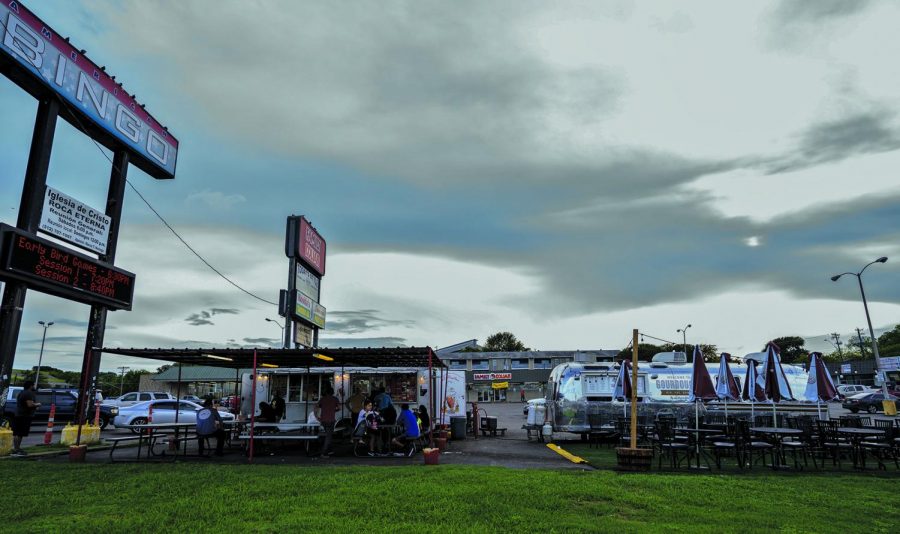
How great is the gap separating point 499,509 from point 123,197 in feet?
56.1

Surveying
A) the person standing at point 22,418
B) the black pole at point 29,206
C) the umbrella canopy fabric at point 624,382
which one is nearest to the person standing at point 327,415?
the person standing at point 22,418

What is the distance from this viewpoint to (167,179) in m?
22.5

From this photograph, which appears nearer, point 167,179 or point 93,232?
point 93,232

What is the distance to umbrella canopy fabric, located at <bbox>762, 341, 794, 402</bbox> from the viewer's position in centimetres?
1414

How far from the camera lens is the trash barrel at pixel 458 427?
20.2 metres

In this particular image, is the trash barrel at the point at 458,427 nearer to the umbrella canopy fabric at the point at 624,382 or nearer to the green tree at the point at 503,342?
the umbrella canopy fabric at the point at 624,382

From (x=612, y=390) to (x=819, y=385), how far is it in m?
6.02

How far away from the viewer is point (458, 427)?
20234 mm

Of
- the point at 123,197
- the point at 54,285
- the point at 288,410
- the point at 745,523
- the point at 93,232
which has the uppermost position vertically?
the point at 123,197

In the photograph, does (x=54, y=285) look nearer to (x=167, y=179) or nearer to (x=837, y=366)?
(x=167, y=179)

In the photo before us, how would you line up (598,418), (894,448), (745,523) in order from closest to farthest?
(745,523), (894,448), (598,418)

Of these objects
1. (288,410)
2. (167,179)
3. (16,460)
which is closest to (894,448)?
(288,410)

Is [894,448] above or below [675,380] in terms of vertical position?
below

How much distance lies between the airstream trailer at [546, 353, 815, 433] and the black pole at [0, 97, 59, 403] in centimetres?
1551
